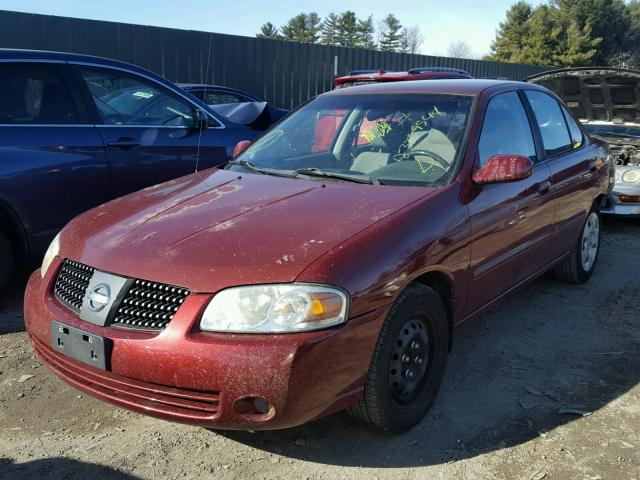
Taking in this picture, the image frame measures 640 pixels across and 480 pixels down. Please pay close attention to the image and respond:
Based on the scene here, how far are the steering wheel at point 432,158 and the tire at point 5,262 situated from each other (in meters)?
2.87

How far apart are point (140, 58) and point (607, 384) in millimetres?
10789

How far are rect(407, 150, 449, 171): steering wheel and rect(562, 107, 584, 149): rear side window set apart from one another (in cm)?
191

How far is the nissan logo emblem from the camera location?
254 cm

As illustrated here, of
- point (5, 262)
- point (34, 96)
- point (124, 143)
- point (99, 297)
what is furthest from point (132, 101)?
point (99, 297)

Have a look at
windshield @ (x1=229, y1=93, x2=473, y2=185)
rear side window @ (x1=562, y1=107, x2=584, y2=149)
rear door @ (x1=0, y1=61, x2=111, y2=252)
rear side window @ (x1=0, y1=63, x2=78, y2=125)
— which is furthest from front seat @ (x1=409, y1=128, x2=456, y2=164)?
rear side window @ (x1=0, y1=63, x2=78, y2=125)

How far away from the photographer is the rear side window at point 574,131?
15.8 feet

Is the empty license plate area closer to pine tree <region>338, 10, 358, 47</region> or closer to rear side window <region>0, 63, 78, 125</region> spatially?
rear side window <region>0, 63, 78, 125</region>

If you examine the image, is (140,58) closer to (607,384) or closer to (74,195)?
(74,195)

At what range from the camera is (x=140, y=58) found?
11.9m

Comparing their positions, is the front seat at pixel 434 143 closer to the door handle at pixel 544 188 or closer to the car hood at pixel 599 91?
the door handle at pixel 544 188

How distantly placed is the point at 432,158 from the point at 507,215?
0.57 meters

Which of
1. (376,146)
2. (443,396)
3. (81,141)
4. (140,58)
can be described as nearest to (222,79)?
(140,58)

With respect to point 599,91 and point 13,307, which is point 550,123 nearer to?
point 599,91

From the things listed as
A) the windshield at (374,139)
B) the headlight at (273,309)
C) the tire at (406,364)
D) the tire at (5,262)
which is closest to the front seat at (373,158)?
the windshield at (374,139)
